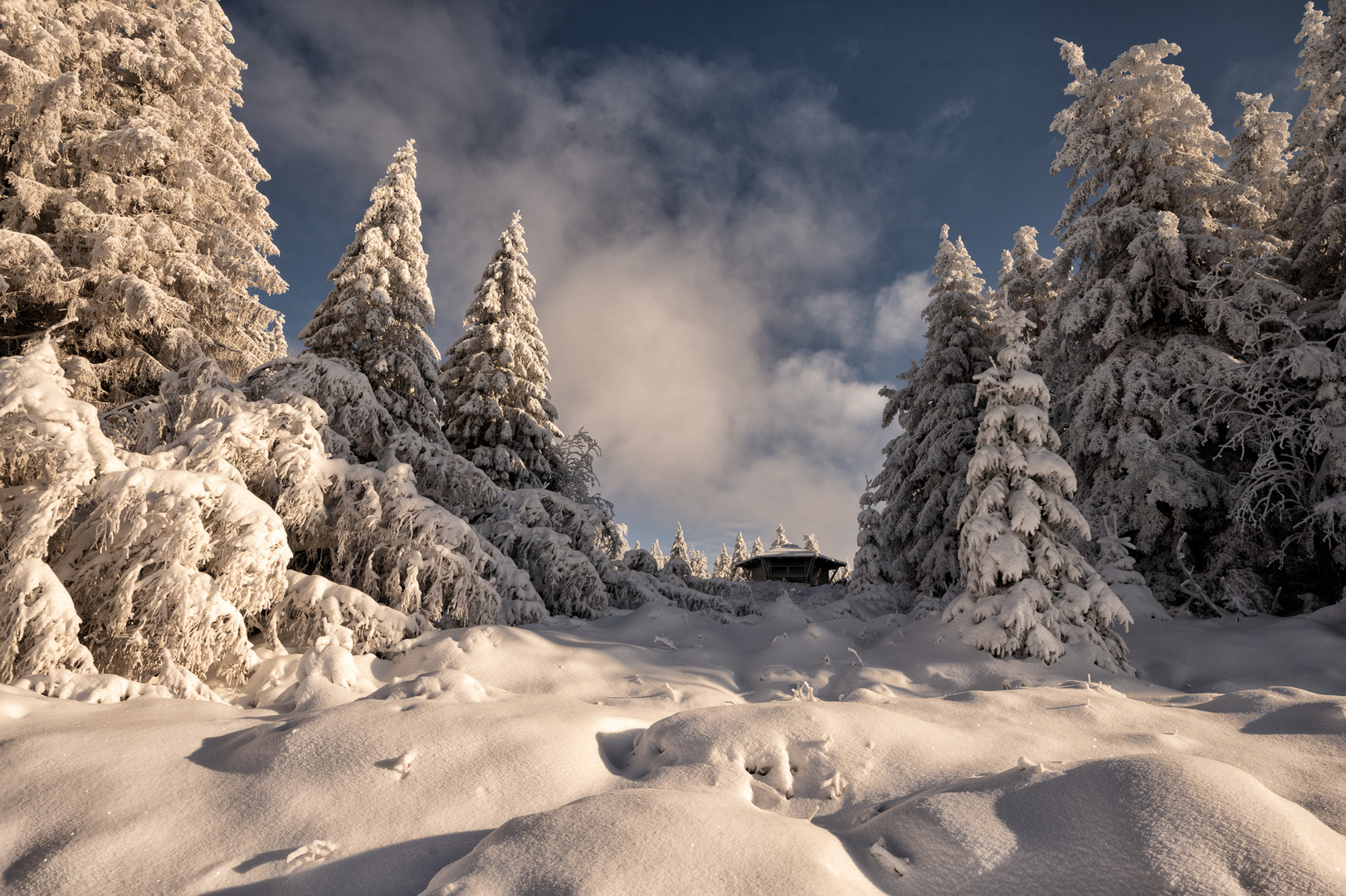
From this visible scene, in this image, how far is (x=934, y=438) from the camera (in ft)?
48.2

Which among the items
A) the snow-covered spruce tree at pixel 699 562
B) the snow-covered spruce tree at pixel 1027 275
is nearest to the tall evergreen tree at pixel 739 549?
the snow-covered spruce tree at pixel 699 562

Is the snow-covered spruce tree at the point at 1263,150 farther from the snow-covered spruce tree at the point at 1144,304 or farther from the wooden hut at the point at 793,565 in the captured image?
the wooden hut at the point at 793,565

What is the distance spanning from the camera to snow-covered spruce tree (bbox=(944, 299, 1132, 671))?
26.6ft

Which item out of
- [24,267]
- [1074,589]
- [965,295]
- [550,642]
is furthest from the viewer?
[965,295]

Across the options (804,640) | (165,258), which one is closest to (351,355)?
(165,258)

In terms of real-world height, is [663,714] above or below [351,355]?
below

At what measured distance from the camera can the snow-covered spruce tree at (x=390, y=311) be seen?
42.7ft

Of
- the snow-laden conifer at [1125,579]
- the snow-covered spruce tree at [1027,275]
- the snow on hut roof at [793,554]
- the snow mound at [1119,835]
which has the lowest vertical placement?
the snow mound at [1119,835]

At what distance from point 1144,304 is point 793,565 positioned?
26.7 m

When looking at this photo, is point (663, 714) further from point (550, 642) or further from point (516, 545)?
point (516, 545)

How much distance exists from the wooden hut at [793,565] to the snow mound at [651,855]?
3439 cm

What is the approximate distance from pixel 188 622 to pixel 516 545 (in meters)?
5.59

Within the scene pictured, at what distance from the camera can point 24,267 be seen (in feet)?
31.1

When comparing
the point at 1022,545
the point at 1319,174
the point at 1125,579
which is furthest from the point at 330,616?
the point at 1319,174
